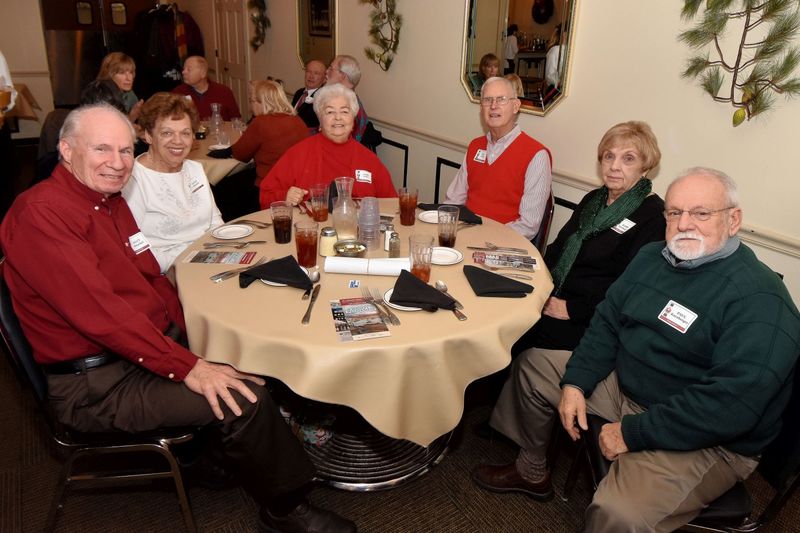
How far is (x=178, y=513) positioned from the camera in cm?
190

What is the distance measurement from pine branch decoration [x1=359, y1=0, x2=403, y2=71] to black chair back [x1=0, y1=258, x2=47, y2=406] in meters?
3.66

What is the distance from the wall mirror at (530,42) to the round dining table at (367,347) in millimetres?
1846

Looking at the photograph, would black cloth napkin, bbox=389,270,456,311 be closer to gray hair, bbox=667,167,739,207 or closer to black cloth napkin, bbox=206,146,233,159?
gray hair, bbox=667,167,739,207

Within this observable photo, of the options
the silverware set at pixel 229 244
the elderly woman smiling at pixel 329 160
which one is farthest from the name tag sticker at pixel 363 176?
the silverware set at pixel 229 244

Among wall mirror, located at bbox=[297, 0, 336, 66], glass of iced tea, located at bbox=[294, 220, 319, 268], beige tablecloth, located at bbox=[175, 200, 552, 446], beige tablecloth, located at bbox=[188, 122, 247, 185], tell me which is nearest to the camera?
beige tablecloth, located at bbox=[175, 200, 552, 446]

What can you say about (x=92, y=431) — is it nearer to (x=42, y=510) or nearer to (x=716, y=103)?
(x=42, y=510)

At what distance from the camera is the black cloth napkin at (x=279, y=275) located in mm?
1674

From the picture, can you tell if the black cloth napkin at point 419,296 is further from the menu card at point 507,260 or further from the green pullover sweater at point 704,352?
the green pullover sweater at point 704,352

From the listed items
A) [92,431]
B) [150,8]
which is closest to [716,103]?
[92,431]

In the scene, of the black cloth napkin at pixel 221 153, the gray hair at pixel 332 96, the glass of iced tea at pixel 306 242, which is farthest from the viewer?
the black cloth napkin at pixel 221 153

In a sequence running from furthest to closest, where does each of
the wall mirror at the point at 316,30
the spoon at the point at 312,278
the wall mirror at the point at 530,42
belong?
the wall mirror at the point at 316,30 < the wall mirror at the point at 530,42 < the spoon at the point at 312,278

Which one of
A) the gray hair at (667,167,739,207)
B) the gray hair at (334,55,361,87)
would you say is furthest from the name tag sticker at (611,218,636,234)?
the gray hair at (334,55,361,87)

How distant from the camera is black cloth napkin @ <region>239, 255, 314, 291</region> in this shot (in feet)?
5.49

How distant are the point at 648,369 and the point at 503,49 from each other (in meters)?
2.48
